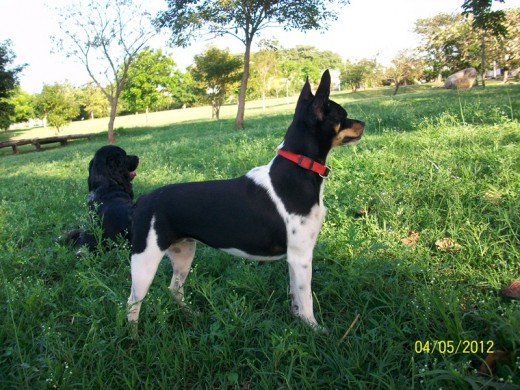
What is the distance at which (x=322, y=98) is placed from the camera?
2.57m

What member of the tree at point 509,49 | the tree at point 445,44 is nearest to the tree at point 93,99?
the tree at point 445,44

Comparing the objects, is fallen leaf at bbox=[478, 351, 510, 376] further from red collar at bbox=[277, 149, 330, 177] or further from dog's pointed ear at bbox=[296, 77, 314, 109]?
dog's pointed ear at bbox=[296, 77, 314, 109]

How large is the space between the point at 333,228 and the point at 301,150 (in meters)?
1.31

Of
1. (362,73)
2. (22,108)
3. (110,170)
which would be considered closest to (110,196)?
(110,170)

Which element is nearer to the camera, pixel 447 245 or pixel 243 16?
pixel 447 245

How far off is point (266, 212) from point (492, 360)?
149cm

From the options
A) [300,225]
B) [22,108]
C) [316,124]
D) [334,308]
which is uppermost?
[22,108]

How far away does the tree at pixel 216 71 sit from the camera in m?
28.3

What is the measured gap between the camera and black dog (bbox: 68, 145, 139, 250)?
13.2ft

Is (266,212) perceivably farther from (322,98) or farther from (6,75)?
(6,75)

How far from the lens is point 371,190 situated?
14.0 ft

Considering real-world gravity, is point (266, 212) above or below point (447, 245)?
above
